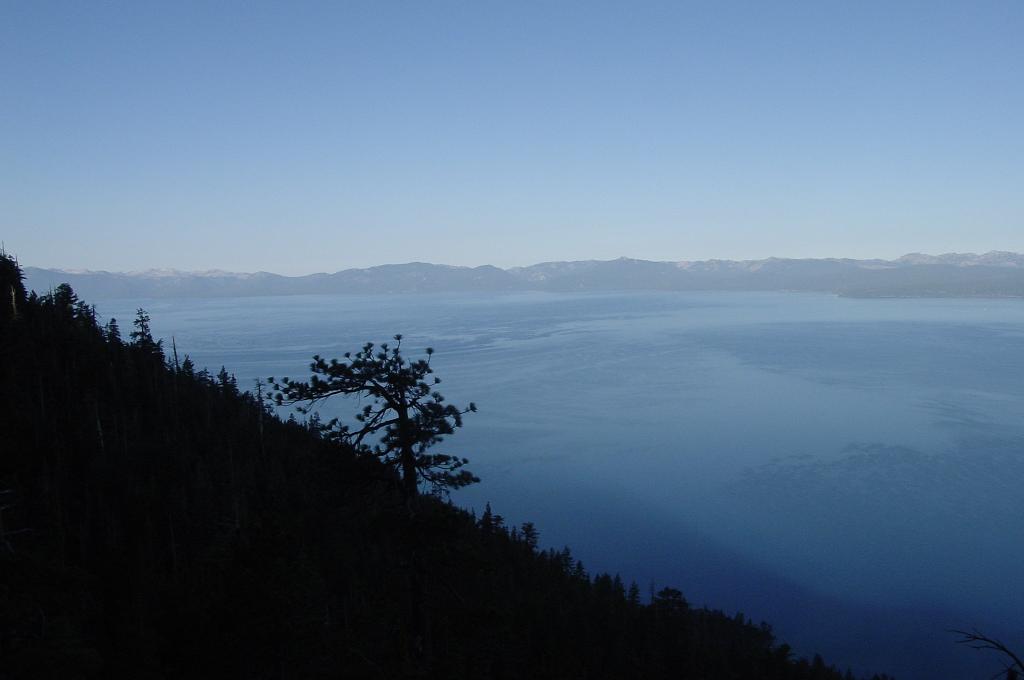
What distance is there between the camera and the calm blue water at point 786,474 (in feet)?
92.9

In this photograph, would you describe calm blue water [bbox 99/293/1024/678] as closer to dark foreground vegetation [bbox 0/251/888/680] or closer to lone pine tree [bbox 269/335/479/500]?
dark foreground vegetation [bbox 0/251/888/680]

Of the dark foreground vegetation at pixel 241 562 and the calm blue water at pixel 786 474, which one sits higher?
the dark foreground vegetation at pixel 241 562

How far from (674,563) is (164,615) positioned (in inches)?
944

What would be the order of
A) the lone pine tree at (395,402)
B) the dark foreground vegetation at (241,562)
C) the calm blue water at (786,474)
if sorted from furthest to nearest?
the calm blue water at (786,474) → the dark foreground vegetation at (241,562) → the lone pine tree at (395,402)

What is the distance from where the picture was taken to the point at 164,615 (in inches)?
636

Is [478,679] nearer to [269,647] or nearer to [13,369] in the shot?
[269,647]

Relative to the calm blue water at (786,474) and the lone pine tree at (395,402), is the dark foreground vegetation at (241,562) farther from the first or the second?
the calm blue water at (786,474)


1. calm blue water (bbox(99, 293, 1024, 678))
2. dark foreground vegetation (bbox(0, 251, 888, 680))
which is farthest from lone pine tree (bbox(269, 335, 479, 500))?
calm blue water (bbox(99, 293, 1024, 678))

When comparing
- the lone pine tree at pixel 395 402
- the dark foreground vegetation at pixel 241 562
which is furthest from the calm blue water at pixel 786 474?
the lone pine tree at pixel 395 402

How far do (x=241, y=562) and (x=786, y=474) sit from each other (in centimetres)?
3716

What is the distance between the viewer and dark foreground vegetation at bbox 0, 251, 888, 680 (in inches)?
314

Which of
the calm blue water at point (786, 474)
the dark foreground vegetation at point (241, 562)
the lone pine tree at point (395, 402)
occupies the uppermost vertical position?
the lone pine tree at point (395, 402)

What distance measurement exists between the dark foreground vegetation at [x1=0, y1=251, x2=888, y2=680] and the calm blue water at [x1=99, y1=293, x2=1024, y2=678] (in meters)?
3.92

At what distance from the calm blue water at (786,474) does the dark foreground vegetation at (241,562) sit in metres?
3.92
